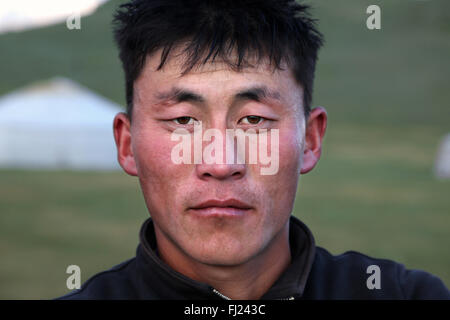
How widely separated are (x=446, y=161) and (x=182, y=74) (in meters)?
14.7

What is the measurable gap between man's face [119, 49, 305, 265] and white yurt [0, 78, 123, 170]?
14.3m

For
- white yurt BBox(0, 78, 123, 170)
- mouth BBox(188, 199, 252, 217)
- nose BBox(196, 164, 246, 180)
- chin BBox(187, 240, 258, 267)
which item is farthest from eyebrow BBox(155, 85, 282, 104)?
white yurt BBox(0, 78, 123, 170)

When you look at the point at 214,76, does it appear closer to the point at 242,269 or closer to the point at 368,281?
the point at 242,269

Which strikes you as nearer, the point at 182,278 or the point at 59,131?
the point at 182,278

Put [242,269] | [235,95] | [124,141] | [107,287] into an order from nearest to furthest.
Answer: [235,95] < [242,269] < [107,287] < [124,141]

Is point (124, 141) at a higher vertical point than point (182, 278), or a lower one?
higher

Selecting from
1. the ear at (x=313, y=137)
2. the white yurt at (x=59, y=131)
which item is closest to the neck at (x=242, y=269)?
the ear at (x=313, y=137)

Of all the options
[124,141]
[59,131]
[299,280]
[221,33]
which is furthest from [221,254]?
[59,131]

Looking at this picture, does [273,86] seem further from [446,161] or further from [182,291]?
[446,161]

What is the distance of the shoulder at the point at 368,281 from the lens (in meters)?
2.47

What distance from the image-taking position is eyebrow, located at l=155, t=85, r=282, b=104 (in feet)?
7.14

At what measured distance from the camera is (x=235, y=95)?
218 cm

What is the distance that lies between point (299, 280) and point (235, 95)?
2.39 feet

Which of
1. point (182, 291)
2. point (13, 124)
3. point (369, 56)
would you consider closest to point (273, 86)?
point (182, 291)
